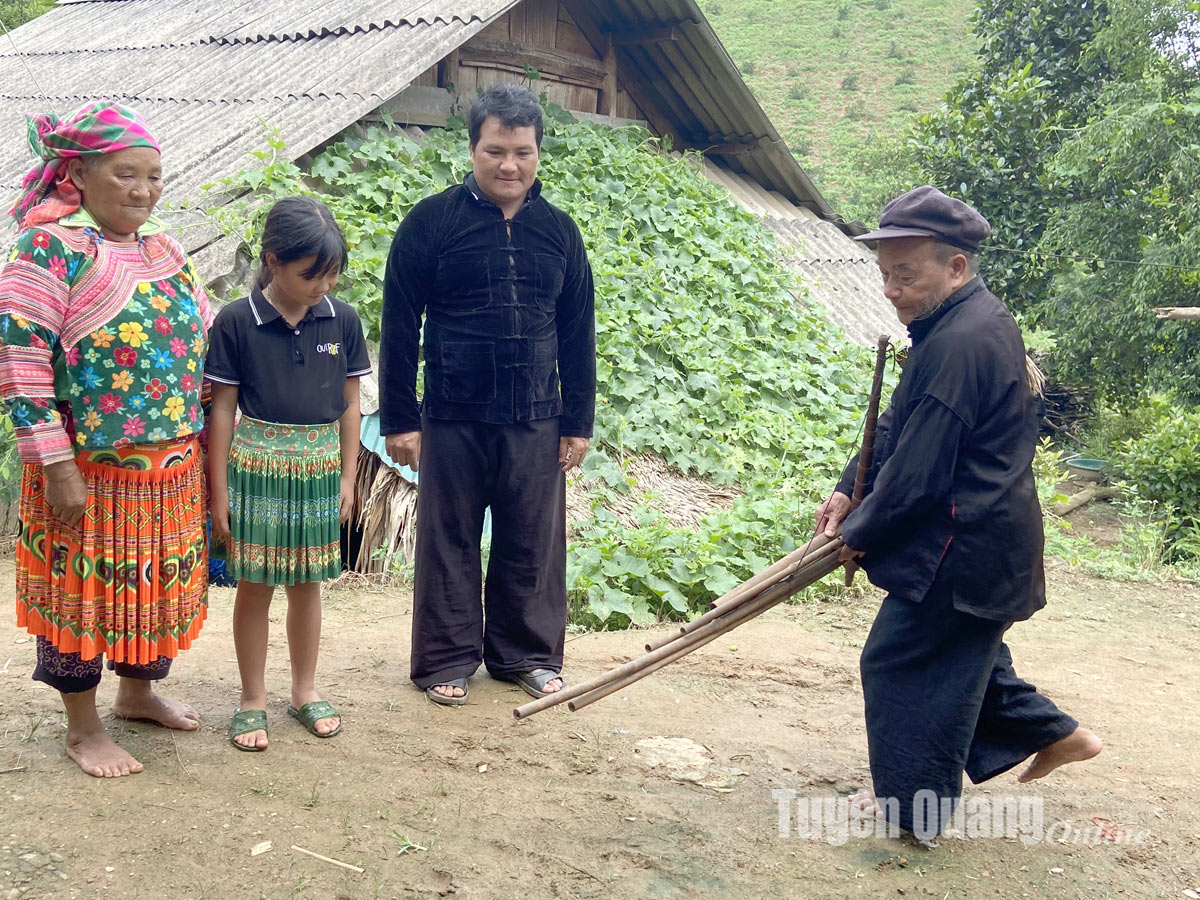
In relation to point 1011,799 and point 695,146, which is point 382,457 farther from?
point 695,146

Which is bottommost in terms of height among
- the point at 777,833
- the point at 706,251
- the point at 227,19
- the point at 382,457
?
the point at 777,833

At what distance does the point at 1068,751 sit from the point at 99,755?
278 cm

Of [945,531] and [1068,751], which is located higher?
[945,531]

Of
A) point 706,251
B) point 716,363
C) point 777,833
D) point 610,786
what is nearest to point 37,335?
point 610,786

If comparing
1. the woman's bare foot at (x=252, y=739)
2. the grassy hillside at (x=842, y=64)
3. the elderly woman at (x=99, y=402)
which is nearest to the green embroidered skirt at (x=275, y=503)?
the elderly woman at (x=99, y=402)

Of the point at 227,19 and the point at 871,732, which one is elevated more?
the point at 227,19

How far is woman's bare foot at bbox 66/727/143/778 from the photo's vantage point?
2.94 metres

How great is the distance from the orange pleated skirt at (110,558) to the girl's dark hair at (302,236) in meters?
0.64

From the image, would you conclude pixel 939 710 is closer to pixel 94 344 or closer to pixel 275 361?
pixel 275 361

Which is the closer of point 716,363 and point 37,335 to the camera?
point 37,335

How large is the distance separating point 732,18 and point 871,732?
144ft

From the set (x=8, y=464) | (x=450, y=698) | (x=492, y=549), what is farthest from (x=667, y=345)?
(x=8, y=464)

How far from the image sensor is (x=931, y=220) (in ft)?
8.85

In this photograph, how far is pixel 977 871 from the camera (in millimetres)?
2768
